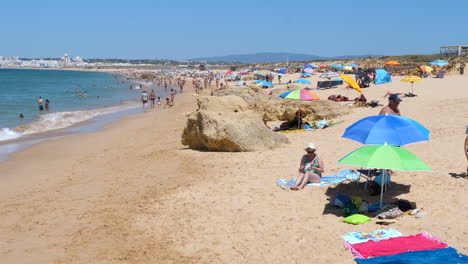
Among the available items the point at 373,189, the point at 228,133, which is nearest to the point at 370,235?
the point at 373,189

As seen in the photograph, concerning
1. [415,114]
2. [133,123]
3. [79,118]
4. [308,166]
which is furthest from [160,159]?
[79,118]

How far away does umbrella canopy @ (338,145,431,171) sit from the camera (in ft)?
18.1

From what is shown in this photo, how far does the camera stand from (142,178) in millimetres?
8797

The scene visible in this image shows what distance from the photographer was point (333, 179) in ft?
24.1

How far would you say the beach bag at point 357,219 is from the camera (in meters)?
5.62

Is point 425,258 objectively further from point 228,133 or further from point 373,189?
point 228,133

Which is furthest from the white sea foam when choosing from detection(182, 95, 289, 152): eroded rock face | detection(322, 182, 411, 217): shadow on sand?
detection(322, 182, 411, 217): shadow on sand

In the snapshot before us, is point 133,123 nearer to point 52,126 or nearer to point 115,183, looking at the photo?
point 52,126

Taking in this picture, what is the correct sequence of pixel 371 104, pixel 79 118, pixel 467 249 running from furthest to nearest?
1. pixel 79 118
2. pixel 371 104
3. pixel 467 249

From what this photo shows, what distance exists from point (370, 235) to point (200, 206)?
2688 mm

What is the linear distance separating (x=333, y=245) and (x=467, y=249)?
1385 mm

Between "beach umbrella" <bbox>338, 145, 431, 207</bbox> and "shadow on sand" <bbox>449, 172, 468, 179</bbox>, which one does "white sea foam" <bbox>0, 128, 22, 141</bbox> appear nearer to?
"beach umbrella" <bbox>338, 145, 431, 207</bbox>

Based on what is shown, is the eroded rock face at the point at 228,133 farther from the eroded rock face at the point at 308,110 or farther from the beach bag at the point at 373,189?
the beach bag at the point at 373,189

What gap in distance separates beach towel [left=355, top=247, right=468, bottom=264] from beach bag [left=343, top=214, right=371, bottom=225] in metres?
1.26
